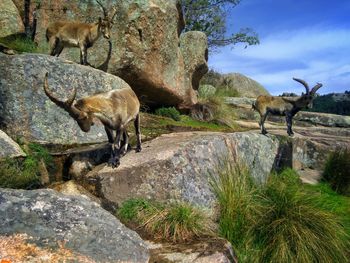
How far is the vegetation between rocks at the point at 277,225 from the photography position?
7.20 m

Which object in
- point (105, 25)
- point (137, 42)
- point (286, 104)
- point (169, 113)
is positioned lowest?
point (169, 113)

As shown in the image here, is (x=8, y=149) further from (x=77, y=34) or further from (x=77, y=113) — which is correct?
(x=77, y=34)

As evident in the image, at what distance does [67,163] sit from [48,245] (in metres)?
3.86

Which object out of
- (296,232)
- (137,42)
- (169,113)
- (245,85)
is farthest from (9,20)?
(245,85)

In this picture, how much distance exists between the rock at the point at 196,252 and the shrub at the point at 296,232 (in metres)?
1.54

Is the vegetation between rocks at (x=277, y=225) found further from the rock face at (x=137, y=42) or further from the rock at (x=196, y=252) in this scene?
the rock face at (x=137, y=42)

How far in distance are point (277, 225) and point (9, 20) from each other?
30.2ft

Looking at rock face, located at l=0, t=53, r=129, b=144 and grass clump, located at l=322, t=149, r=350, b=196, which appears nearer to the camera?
rock face, located at l=0, t=53, r=129, b=144

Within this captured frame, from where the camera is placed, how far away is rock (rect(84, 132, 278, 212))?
7262mm

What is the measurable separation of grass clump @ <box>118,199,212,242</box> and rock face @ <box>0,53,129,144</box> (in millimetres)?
3111

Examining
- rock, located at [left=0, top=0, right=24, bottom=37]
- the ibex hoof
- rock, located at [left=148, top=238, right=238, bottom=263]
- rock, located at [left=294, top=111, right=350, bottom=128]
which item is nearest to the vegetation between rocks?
rock, located at [left=148, top=238, right=238, bottom=263]

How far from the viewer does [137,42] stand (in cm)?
1312

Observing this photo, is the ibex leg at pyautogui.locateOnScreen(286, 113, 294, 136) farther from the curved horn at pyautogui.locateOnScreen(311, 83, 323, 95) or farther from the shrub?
the shrub

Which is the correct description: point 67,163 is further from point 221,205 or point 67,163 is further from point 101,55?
point 101,55
